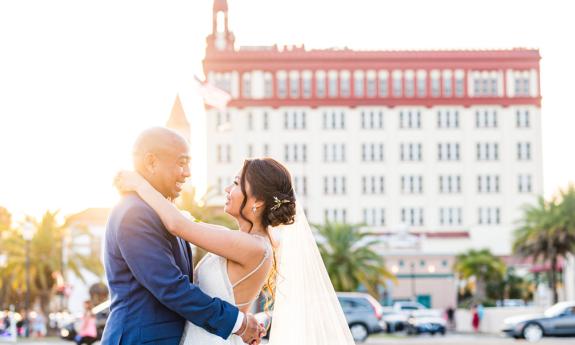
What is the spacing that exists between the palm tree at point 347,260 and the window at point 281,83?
167 ft

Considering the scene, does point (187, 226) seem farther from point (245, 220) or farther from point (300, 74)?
point (300, 74)

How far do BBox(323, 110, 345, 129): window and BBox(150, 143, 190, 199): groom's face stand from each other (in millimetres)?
116924

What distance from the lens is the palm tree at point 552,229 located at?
245 ft

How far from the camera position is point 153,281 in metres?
5.06

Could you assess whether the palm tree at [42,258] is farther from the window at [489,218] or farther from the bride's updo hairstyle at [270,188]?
the window at [489,218]

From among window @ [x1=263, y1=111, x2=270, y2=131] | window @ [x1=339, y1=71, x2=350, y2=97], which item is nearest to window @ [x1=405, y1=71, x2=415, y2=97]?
window @ [x1=339, y1=71, x2=350, y2=97]

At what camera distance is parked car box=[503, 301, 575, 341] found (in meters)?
41.6

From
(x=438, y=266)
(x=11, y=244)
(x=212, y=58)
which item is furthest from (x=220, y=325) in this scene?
(x=212, y=58)

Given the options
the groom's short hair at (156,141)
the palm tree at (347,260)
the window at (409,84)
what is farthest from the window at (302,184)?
the groom's short hair at (156,141)

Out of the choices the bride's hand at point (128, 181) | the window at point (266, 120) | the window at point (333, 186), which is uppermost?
→ the window at point (266, 120)

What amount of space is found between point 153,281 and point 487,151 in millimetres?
121358

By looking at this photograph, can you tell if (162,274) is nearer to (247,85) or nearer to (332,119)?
(247,85)

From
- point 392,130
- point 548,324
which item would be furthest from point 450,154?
point 548,324

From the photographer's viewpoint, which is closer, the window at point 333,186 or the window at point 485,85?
the window at point 333,186
